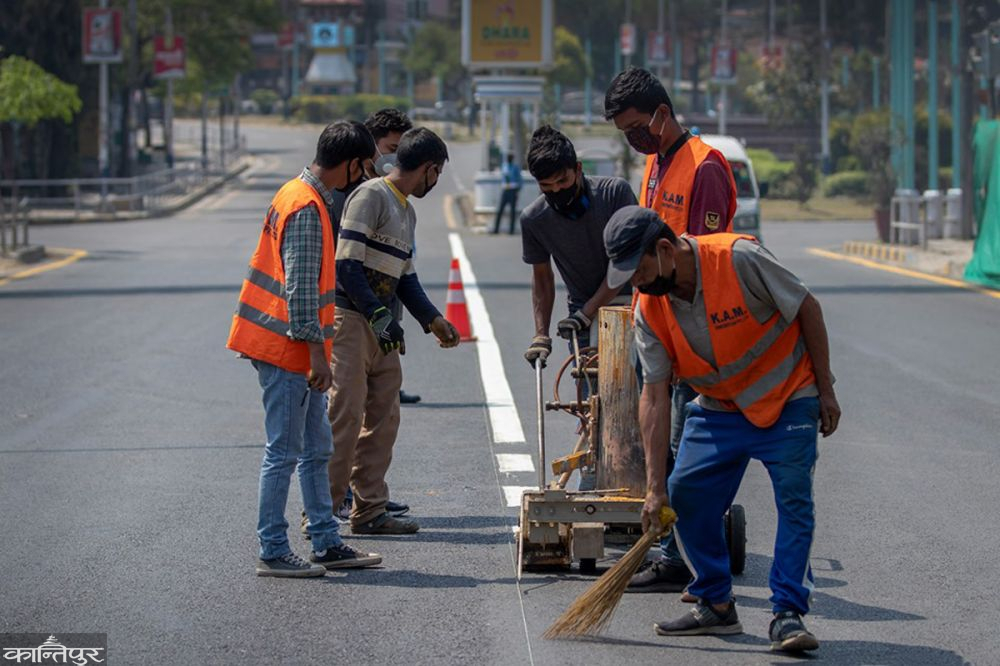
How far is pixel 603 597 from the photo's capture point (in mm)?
5801

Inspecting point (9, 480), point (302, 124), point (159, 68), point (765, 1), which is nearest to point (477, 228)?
point (159, 68)

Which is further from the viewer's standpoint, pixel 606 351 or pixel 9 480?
pixel 9 480

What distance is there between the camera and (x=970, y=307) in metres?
18.9

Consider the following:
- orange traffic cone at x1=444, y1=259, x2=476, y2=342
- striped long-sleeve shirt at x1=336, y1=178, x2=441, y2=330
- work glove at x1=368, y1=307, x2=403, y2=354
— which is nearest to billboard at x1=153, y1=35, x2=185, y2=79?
orange traffic cone at x1=444, y1=259, x2=476, y2=342

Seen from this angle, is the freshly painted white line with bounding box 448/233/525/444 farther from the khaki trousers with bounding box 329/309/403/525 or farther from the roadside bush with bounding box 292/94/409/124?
the roadside bush with bounding box 292/94/409/124

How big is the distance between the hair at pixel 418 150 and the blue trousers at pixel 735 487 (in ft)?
6.90

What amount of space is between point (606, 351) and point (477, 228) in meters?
29.9

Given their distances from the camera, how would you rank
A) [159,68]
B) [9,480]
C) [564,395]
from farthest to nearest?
[159,68], [564,395], [9,480]

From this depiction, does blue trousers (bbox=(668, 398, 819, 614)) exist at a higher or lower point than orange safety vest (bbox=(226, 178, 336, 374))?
lower

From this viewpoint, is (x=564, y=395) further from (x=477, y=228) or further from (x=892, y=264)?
(x=477, y=228)

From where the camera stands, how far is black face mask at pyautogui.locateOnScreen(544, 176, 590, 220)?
7230 millimetres

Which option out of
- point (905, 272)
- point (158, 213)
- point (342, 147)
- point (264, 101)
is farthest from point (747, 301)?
point (264, 101)

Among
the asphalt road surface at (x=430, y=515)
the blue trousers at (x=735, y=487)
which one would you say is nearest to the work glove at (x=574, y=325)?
the asphalt road surface at (x=430, y=515)

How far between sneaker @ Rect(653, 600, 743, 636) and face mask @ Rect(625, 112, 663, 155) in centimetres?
193
